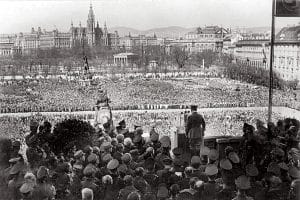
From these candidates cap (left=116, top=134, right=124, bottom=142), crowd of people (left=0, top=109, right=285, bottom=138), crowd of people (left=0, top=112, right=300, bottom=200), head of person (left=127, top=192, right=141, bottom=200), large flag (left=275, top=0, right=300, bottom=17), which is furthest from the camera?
crowd of people (left=0, top=109, right=285, bottom=138)

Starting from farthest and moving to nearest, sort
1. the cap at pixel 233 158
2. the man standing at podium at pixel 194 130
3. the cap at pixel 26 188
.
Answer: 1. the man standing at podium at pixel 194 130
2. the cap at pixel 233 158
3. the cap at pixel 26 188

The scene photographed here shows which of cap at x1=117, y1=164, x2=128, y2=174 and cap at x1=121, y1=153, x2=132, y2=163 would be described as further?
cap at x1=121, y1=153, x2=132, y2=163

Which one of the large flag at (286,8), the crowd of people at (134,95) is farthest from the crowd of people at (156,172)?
the crowd of people at (134,95)

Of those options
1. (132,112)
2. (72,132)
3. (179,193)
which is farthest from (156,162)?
(132,112)

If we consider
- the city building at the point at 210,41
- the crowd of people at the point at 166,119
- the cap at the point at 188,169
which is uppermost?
the city building at the point at 210,41

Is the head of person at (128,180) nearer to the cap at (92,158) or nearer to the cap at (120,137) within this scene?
the cap at (92,158)

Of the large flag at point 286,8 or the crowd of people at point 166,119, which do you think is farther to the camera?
the crowd of people at point 166,119

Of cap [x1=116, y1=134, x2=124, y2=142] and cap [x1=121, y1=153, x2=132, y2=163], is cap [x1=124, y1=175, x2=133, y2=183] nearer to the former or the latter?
cap [x1=121, y1=153, x2=132, y2=163]

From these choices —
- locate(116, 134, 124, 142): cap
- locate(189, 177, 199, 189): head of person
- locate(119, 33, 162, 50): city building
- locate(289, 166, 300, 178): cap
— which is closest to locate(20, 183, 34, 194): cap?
locate(189, 177, 199, 189): head of person
